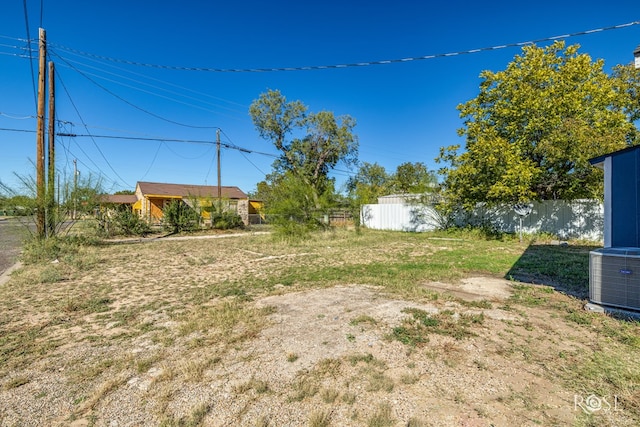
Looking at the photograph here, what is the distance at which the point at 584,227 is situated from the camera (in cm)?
1191

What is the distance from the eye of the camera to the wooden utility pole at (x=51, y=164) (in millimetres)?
9586

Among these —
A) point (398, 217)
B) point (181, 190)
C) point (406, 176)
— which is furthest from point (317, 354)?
point (406, 176)

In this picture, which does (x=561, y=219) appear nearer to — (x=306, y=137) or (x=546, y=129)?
(x=546, y=129)

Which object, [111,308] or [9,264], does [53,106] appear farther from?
[111,308]

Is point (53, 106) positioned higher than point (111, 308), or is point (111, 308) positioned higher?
point (53, 106)

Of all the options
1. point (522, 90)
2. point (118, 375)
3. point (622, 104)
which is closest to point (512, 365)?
point (118, 375)

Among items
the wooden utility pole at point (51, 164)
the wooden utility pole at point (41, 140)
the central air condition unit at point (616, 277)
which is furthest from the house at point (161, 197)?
the central air condition unit at point (616, 277)

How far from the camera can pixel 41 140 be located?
9703mm

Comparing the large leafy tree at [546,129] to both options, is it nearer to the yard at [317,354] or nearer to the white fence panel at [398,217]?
the white fence panel at [398,217]

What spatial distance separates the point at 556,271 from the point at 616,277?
9.91 feet

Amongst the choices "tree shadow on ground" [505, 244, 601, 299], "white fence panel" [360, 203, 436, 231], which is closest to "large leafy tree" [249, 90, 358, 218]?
"white fence panel" [360, 203, 436, 231]

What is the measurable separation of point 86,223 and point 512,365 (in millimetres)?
14881

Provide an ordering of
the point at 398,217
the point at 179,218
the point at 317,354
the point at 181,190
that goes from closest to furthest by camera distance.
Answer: the point at 317,354
the point at 179,218
the point at 398,217
the point at 181,190

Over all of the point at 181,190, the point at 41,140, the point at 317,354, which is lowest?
the point at 317,354
